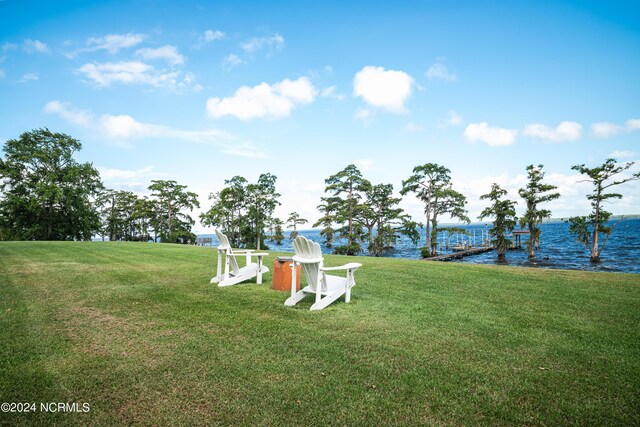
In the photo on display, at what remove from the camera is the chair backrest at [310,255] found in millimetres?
5156

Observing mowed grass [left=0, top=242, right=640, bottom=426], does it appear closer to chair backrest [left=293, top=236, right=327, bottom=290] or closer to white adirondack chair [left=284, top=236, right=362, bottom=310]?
white adirondack chair [left=284, top=236, right=362, bottom=310]

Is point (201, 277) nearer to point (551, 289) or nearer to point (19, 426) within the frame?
point (19, 426)

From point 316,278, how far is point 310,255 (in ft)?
1.49

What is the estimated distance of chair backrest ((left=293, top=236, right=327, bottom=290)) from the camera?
203 inches

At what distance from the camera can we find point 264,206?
120 feet

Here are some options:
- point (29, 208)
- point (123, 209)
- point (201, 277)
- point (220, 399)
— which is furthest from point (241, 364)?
point (123, 209)

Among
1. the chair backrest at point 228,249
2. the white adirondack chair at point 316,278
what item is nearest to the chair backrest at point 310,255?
the white adirondack chair at point 316,278

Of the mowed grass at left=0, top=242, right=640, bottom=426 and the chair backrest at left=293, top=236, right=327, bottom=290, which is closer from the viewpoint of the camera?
the mowed grass at left=0, top=242, right=640, bottom=426

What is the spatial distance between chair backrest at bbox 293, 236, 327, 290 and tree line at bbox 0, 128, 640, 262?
25.5 metres

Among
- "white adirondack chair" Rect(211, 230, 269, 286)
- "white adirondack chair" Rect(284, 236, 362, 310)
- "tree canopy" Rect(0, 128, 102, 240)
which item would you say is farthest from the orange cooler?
"tree canopy" Rect(0, 128, 102, 240)

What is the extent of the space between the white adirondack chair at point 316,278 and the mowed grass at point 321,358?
0.73ft

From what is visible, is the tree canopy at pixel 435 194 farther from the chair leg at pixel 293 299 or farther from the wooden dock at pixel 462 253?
the chair leg at pixel 293 299

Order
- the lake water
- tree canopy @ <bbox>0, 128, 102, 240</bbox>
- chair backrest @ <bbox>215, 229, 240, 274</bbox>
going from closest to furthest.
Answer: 1. chair backrest @ <bbox>215, 229, 240, 274</bbox>
2. the lake water
3. tree canopy @ <bbox>0, 128, 102, 240</bbox>

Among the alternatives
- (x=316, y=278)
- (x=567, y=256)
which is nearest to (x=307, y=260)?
(x=316, y=278)
